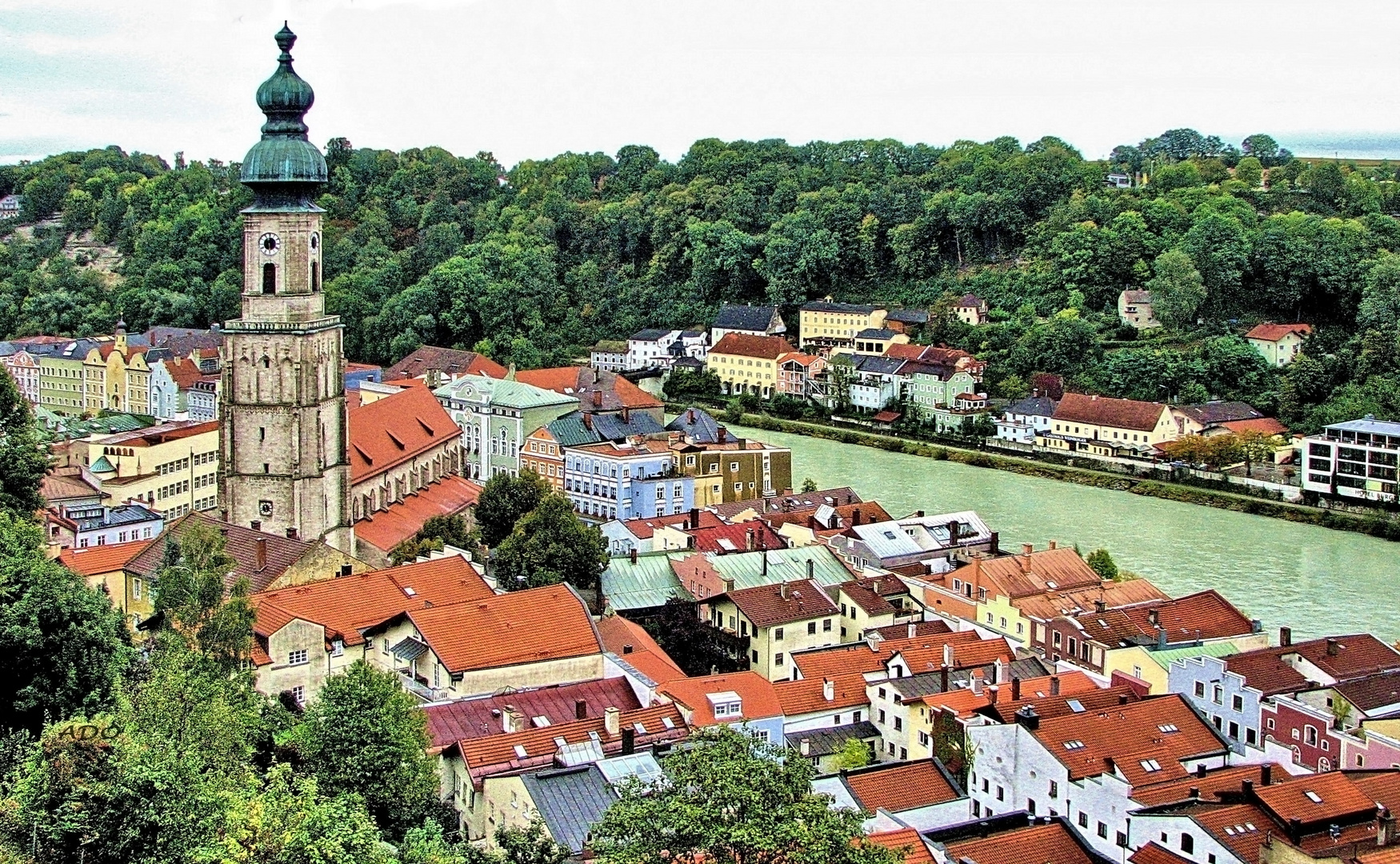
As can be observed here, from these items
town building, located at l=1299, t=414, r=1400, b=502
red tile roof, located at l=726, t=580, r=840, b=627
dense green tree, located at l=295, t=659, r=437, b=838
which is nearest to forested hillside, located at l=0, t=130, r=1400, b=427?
town building, located at l=1299, t=414, r=1400, b=502

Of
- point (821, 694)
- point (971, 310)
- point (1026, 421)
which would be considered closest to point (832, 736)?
point (821, 694)

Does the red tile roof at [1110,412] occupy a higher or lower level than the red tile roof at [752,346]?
lower

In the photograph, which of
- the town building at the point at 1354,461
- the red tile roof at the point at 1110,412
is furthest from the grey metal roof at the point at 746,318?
the town building at the point at 1354,461

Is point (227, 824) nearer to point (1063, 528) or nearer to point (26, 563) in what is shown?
point (26, 563)

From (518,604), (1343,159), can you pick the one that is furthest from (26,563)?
(1343,159)

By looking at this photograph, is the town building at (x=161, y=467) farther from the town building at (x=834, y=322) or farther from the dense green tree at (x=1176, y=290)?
the dense green tree at (x=1176, y=290)

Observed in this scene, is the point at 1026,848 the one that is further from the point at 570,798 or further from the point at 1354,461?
the point at 1354,461
